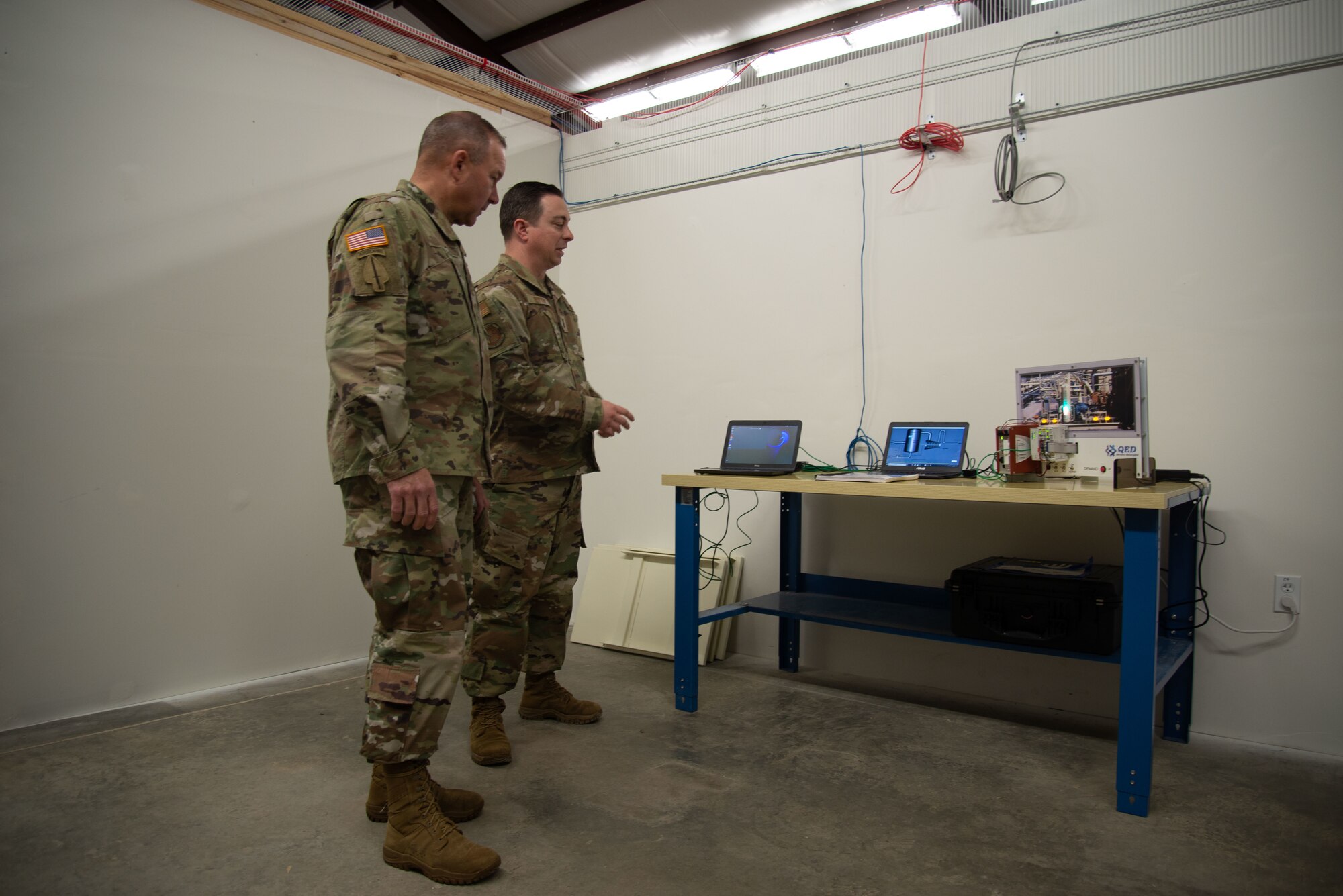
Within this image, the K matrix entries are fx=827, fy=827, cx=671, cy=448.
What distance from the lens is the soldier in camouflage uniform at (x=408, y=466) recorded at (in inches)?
61.4

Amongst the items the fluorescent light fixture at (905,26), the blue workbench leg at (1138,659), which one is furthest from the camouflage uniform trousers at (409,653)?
the fluorescent light fixture at (905,26)

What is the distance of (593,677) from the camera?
3.09m

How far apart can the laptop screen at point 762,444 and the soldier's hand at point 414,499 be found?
1.43m

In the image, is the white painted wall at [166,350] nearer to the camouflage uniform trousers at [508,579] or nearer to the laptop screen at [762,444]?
the camouflage uniform trousers at [508,579]

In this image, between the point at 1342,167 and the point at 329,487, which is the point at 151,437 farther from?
the point at 1342,167

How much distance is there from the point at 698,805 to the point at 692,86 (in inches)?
116

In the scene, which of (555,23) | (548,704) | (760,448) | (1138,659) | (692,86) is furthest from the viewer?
(555,23)

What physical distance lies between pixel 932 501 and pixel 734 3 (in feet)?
9.02

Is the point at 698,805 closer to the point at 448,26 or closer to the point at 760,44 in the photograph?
the point at 760,44

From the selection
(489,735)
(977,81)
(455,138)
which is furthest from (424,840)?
(977,81)

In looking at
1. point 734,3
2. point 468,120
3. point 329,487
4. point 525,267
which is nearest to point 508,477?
point 525,267

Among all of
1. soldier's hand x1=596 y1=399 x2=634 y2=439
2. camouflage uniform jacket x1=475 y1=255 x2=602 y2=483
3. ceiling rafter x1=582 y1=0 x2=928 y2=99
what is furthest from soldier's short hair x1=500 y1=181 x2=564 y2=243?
ceiling rafter x1=582 y1=0 x2=928 y2=99

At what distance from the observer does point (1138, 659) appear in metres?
1.93

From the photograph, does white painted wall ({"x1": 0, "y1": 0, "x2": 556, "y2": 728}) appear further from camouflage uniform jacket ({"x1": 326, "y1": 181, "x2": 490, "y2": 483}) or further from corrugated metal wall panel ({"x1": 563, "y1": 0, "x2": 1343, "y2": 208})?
camouflage uniform jacket ({"x1": 326, "y1": 181, "x2": 490, "y2": 483})
